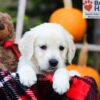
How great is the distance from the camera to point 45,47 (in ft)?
8.03

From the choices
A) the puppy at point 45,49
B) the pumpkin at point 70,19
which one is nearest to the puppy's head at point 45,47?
the puppy at point 45,49

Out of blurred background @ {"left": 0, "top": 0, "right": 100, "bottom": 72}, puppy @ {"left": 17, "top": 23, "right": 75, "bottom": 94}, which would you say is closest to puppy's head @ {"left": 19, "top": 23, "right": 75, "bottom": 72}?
puppy @ {"left": 17, "top": 23, "right": 75, "bottom": 94}

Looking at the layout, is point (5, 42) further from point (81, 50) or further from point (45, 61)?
point (81, 50)

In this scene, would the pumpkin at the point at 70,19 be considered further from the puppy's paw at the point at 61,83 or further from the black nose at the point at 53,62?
the puppy's paw at the point at 61,83

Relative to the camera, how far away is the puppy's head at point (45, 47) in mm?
2410

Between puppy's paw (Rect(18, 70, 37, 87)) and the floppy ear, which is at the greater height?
the floppy ear

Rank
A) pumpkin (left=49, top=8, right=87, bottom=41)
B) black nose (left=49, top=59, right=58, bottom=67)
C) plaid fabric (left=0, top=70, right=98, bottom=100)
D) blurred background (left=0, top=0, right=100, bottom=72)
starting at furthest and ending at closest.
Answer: blurred background (left=0, top=0, right=100, bottom=72) → pumpkin (left=49, top=8, right=87, bottom=41) → black nose (left=49, top=59, right=58, bottom=67) → plaid fabric (left=0, top=70, right=98, bottom=100)

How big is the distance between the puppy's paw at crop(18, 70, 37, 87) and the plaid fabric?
20mm

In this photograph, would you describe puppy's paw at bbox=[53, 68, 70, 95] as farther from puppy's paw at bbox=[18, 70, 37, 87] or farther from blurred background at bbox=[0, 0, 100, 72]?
blurred background at bbox=[0, 0, 100, 72]

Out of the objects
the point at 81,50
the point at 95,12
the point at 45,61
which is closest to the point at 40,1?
the point at 81,50

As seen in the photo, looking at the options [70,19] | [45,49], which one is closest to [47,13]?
[70,19]

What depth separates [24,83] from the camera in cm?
217

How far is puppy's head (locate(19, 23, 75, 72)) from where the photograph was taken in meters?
2.41

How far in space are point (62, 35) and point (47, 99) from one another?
41 centimetres
